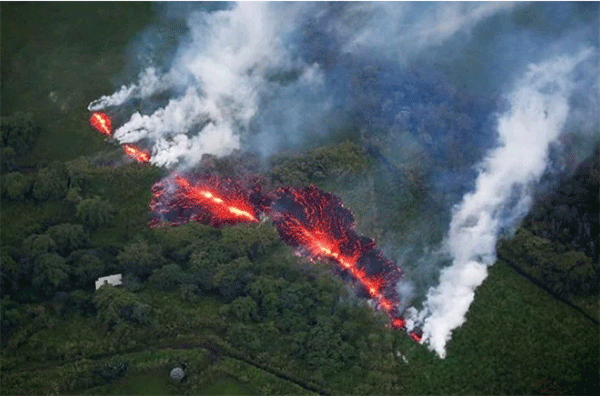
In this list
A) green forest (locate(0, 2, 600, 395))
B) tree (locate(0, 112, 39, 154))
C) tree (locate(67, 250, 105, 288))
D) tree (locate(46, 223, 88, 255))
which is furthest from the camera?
tree (locate(0, 112, 39, 154))

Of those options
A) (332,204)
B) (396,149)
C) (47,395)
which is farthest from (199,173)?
(47,395)

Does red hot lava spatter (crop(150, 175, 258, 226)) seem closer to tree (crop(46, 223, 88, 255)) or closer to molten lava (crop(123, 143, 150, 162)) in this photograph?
molten lava (crop(123, 143, 150, 162))

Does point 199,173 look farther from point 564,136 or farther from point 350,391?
point 564,136

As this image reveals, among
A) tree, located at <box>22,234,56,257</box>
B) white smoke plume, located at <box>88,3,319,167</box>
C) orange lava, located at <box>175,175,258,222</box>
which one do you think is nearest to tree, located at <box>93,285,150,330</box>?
tree, located at <box>22,234,56,257</box>

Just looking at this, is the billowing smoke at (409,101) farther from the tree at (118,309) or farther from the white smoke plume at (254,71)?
the tree at (118,309)

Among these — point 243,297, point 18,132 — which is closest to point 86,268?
point 243,297

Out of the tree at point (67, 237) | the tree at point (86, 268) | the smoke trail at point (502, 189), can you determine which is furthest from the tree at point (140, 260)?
the smoke trail at point (502, 189)
